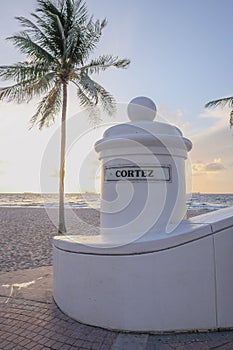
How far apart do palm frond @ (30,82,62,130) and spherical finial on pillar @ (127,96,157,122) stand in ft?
37.2

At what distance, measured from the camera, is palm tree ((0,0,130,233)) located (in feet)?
48.8

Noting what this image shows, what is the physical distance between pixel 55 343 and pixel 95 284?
2.32 ft

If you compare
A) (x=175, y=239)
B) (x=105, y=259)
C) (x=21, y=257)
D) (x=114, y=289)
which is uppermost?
(x=175, y=239)

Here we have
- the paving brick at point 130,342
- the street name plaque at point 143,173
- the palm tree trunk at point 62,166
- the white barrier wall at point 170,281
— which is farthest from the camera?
the palm tree trunk at point 62,166

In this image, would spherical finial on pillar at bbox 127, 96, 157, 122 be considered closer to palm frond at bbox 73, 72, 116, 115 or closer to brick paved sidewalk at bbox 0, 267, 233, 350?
brick paved sidewalk at bbox 0, 267, 233, 350

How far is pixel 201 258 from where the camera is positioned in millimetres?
3471

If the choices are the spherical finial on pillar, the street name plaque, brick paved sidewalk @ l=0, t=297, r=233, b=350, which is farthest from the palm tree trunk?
brick paved sidewalk @ l=0, t=297, r=233, b=350

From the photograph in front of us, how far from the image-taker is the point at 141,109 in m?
5.02

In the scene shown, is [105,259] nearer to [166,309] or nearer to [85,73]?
[166,309]

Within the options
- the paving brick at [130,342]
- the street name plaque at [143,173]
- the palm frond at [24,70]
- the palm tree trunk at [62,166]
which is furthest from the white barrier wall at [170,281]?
the palm frond at [24,70]

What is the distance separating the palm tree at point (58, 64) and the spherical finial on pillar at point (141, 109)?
10485mm

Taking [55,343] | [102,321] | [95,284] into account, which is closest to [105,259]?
[95,284]

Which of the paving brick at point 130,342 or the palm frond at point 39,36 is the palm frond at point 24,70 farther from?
the paving brick at point 130,342

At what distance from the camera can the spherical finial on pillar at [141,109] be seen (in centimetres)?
504
